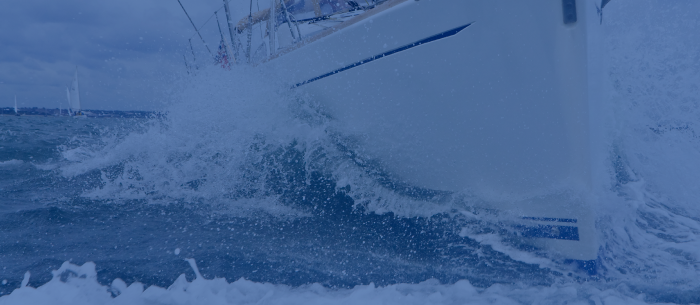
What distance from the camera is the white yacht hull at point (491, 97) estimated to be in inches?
76.9

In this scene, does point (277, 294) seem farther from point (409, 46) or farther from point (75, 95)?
point (75, 95)

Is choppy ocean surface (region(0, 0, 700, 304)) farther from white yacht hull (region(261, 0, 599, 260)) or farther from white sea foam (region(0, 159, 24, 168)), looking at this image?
white sea foam (region(0, 159, 24, 168))

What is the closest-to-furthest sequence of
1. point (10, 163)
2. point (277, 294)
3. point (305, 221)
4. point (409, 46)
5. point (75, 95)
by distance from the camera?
point (277, 294) < point (409, 46) < point (305, 221) < point (10, 163) < point (75, 95)

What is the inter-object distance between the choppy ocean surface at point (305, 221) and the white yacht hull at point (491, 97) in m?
0.21

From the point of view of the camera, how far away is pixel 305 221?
8.86ft

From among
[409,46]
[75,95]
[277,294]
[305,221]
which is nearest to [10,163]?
[305,221]

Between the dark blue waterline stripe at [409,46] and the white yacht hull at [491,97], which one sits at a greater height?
the dark blue waterline stripe at [409,46]

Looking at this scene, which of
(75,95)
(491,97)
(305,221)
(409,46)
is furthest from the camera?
(75,95)

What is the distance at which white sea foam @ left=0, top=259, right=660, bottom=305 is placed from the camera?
65.4 inches

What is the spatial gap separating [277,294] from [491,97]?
4.78 ft

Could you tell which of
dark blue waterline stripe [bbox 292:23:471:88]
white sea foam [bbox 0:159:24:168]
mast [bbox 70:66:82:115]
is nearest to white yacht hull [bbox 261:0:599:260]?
dark blue waterline stripe [bbox 292:23:471:88]

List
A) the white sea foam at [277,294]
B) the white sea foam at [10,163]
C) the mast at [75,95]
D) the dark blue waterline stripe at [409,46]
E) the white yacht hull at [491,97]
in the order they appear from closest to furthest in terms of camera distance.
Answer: the white sea foam at [277,294] < the white yacht hull at [491,97] < the dark blue waterline stripe at [409,46] < the white sea foam at [10,163] < the mast at [75,95]

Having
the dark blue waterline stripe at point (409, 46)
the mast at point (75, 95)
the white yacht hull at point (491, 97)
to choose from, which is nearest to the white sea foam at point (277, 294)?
the white yacht hull at point (491, 97)

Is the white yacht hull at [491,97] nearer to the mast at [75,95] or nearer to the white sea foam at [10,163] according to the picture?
the white sea foam at [10,163]
